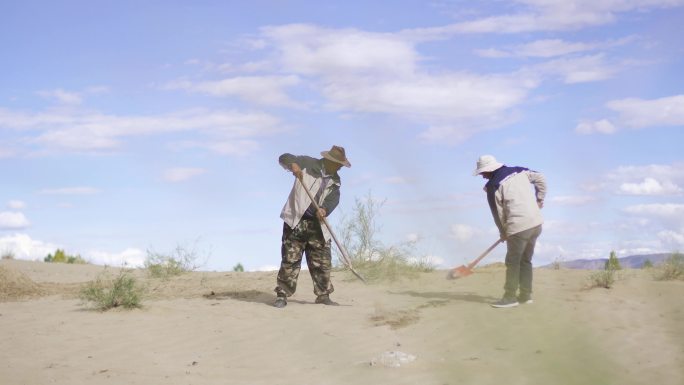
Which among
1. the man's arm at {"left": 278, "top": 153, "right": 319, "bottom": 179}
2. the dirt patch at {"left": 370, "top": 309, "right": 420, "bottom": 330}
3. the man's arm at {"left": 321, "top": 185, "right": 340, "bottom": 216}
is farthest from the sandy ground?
the man's arm at {"left": 278, "top": 153, "right": 319, "bottom": 179}

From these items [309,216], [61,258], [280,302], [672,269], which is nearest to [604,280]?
[672,269]

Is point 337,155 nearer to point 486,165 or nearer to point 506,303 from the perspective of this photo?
point 486,165

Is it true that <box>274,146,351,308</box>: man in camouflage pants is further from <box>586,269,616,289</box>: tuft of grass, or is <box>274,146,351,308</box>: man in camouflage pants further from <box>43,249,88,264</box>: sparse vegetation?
<box>43,249,88,264</box>: sparse vegetation

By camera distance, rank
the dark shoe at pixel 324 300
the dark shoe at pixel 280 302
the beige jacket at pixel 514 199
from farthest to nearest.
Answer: the dark shoe at pixel 324 300 → the dark shoe at pixel 280 302 → the beige jacket at pixel 514 199

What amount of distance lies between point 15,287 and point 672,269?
33.1 ft

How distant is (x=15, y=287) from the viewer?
12805mm

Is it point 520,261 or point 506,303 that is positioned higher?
point 520,261

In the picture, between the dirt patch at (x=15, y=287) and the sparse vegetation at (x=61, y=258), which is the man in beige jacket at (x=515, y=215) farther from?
the sparse vegetation at (x=61, y=258)

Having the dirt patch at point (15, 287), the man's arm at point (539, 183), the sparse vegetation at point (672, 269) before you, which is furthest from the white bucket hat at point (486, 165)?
the dirt patch at point (15, 287)

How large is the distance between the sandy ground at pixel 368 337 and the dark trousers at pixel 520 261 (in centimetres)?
28

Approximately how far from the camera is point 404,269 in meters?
12.8

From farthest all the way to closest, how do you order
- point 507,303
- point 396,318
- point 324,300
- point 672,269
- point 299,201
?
point 672,269 < point 324,300 < point 299,201 < point 507,303 < point 396,318

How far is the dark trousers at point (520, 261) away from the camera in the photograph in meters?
8.97

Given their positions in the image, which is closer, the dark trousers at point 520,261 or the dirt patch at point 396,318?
the dirt patch at point 396,318
